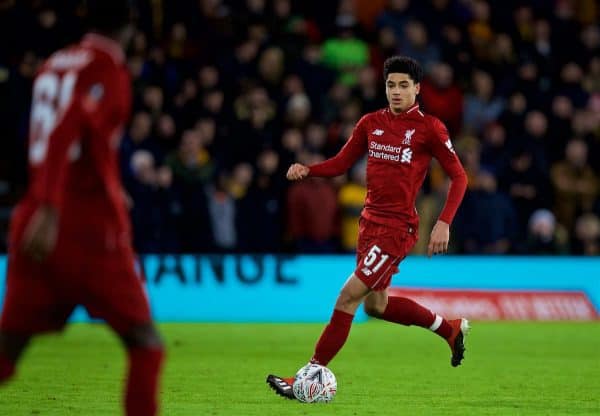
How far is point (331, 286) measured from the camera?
15945mm

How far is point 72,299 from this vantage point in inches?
214

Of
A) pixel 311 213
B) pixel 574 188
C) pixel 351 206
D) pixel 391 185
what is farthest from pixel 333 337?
pixel 574 188

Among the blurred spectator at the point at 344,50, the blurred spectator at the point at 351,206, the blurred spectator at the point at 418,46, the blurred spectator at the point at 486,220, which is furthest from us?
the blurred spectator at the point at 418,46

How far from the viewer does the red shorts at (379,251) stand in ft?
27.7

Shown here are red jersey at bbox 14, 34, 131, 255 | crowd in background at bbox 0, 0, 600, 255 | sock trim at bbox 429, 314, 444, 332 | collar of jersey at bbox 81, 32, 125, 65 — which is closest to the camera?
red jersey at bbox 14, 34, 131, 255

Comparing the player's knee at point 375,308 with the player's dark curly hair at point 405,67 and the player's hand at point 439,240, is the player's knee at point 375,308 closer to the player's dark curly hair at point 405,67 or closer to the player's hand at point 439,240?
the player's hand at point 439,240

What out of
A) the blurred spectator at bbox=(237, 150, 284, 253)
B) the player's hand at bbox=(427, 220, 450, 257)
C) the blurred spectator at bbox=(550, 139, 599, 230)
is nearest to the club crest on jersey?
the player's hand at bbox=(427, 220, 450, 257)

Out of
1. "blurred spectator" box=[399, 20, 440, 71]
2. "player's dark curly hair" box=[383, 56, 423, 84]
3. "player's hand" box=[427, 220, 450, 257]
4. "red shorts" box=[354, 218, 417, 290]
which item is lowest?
"red shorts" box=[354, 218, 417, 290]

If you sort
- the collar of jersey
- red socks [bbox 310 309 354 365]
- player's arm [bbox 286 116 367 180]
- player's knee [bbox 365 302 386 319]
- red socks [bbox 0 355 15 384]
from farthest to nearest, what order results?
player's knee [bbox 365 302 386 319] < player's arm [bbox 286 116 367 180] < red socks [bbox 310 309 354 365] < red socks [bbox 0 355 15 384] < the collar of jersey

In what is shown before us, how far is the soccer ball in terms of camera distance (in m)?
8.24

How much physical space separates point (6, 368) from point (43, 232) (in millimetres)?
899

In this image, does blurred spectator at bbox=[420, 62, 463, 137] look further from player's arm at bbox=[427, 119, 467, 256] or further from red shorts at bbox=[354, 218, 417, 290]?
red shorts at bbox=[354, 218, 417, 290]

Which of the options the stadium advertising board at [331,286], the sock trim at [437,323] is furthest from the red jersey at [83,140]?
the stadium advertising board at [331,286]

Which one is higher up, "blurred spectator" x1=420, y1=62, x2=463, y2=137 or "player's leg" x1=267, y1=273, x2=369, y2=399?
"blurred spectator" x1=420, y1=62, x2=463, y2=137
